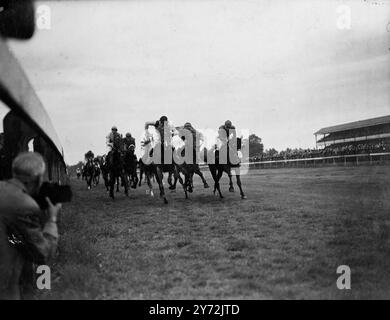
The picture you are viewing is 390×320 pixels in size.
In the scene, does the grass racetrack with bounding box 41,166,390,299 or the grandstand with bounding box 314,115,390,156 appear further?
the grandstand with bounding box 314,115,390,156

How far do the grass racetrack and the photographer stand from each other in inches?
34.5

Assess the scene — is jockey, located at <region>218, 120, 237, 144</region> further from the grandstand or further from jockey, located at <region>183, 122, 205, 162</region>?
the grandstand

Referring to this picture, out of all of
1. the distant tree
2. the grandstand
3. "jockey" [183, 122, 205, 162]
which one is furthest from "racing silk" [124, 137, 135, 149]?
the distant tree

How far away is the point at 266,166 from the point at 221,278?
34704 mm

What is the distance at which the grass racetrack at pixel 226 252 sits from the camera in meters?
3.75

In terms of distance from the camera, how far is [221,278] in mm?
4141

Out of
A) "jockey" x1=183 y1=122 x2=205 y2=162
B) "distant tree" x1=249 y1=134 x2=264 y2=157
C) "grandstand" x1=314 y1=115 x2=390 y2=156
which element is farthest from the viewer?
"distant tree" x1=249 y1=134 x2=264 y2=157

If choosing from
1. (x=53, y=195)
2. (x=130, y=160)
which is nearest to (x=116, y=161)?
(x=130, y=160)

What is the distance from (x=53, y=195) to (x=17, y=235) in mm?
332

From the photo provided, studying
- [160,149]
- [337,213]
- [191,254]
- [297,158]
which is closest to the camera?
[191,254]

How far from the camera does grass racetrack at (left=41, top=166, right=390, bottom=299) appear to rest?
12.3ft

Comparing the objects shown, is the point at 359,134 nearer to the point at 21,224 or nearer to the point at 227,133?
the point at 227,133
